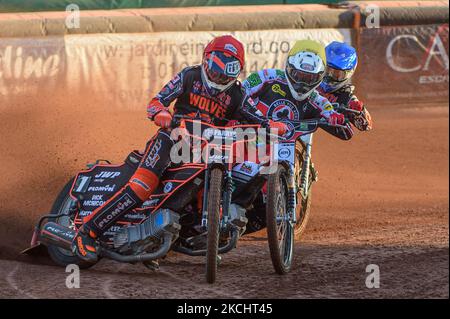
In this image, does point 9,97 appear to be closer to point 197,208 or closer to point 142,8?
point 142,8

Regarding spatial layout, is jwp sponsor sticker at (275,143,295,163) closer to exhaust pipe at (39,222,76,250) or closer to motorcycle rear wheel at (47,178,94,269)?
motorcycle rear wheel at (47,178,94,269)

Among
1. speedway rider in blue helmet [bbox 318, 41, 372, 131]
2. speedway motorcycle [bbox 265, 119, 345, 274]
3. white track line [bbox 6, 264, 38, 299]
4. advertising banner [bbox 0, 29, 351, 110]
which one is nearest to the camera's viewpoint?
white track line [bbox 6, 264, 38, 299]

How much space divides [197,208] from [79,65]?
679cm

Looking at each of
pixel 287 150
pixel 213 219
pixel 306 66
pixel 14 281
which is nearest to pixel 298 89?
pixel 306 66

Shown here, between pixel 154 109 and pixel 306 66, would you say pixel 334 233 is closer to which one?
pixel 306 66

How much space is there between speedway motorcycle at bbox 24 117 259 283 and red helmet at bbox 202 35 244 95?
40 cm

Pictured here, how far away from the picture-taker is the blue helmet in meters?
9.36

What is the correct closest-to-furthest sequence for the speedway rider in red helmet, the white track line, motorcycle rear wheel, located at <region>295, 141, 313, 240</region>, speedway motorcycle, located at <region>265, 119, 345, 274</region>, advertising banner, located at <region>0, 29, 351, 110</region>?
the white track line, speedway motorcycle, located at <region>265, 119, 345, 274</region>, the speedway rider in red helmet, motorcycle rear wheel, located at <region>295, 141, 313, 240</region>, advertising banner, located at <region>0, 29, 351, 110</region>

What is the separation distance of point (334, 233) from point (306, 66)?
7.51 feet

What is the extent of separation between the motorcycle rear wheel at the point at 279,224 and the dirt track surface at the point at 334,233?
0.48 ft

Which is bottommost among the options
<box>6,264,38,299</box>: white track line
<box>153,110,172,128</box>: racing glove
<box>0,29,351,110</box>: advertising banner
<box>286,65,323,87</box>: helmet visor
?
<box>6,264,38,299</box>: white track line

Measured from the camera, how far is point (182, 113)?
720cm

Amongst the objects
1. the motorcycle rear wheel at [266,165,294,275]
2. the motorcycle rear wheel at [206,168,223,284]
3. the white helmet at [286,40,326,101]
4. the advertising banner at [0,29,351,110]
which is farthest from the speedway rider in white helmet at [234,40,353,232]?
the advertising banner at [0,29,351,110]

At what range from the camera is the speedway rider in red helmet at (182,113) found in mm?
6863
